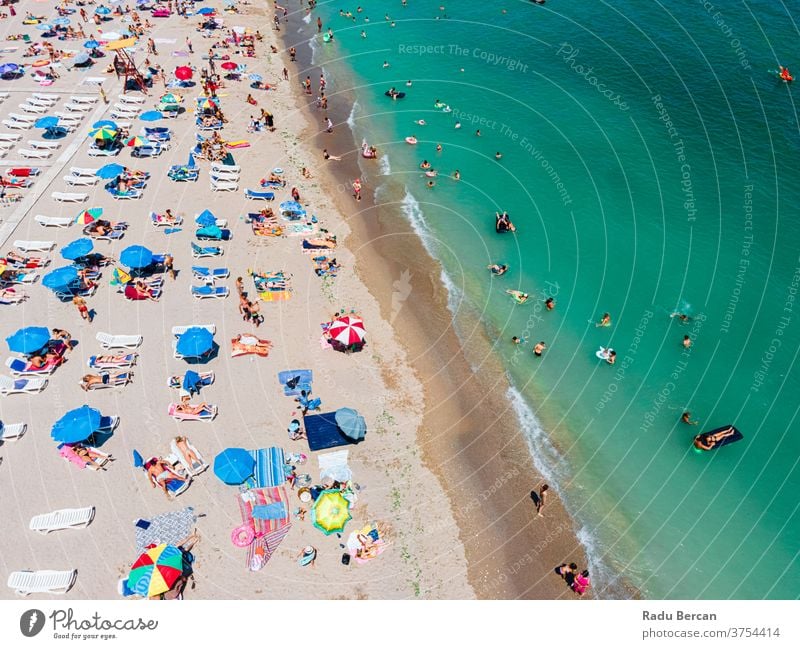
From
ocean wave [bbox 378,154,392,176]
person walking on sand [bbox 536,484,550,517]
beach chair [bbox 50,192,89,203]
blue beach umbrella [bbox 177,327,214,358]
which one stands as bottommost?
person walking on sand [bbox 536,484,550,517]

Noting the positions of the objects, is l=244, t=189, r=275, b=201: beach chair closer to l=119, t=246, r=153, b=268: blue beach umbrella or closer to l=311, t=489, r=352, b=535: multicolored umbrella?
l=119, t=246, r=153, b=268: blue beach umbrella

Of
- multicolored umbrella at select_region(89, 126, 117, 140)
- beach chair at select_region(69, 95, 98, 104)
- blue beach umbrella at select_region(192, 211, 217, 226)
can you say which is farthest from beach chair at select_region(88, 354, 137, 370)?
beach chair at select_region(69, 95, 98, 104)

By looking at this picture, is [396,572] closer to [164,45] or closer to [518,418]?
[518,418]

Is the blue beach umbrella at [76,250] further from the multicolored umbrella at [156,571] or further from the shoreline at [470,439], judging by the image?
the multicolored umbrella at [156,571]

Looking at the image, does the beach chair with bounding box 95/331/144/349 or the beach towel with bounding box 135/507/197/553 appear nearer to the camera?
the beach towel with bounding box 135/507/197/553

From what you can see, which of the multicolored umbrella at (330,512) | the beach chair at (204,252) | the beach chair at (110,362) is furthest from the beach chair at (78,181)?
the multicolored umbrella at (330,512)

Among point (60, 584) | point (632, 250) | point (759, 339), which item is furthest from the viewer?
point (632, 250)
